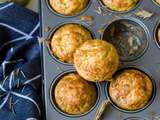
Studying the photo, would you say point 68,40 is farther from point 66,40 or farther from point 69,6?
point 69,6

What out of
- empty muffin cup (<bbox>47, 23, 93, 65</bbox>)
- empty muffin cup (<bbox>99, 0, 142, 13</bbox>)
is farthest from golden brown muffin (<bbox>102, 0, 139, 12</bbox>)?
empty muffin cup (<bbox>47, 23, 93, 65</bbox>)

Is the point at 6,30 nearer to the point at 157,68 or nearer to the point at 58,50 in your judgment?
the point at 58,50

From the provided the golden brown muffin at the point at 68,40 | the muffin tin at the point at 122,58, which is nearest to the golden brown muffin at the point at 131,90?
the muffin tin at the point at 122,58

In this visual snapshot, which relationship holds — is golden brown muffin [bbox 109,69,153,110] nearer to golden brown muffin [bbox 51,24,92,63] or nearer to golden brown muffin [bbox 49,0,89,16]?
golden brown muffin [bbox 51,24,92,63]

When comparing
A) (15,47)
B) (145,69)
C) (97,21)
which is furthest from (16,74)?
(145,69)

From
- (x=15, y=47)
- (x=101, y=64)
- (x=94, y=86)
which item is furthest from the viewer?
(x=15, y=47)

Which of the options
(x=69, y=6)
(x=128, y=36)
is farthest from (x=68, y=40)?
(x=128, y=36)
